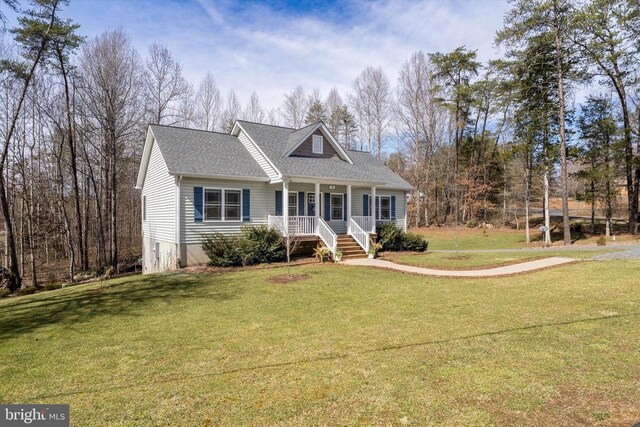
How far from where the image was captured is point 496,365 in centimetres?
416

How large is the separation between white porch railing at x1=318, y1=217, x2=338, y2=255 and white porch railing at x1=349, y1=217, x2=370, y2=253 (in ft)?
5.35

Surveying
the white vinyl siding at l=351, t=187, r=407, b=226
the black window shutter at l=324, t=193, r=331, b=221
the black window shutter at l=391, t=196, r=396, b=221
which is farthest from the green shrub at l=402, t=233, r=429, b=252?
the black window shutter at l=324, t=193, r=331, b=221

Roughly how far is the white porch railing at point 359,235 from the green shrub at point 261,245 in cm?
369

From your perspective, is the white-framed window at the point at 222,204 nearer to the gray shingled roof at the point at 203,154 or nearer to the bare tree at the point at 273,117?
the gray shingled roof at the point at 203,154

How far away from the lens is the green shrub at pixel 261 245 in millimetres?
13355

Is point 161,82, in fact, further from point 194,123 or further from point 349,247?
point 349,247

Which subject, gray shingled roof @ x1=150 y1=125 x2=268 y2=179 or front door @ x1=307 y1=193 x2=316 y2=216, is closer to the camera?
gray shingled roof @ x1=150 y1=125 x2=268 y2=179

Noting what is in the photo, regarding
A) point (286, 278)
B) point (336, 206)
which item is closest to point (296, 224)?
point (336, 206)

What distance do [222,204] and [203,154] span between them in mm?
2746

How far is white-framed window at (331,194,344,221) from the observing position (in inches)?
706

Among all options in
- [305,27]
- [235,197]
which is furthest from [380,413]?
[305,27]

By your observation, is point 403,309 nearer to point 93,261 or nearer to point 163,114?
point 93,261

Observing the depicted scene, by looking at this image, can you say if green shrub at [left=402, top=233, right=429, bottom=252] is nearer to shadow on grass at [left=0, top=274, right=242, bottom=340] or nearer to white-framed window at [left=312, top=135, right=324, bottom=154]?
white-framed window at [left=312, top=135, right=324, bottom=154]
